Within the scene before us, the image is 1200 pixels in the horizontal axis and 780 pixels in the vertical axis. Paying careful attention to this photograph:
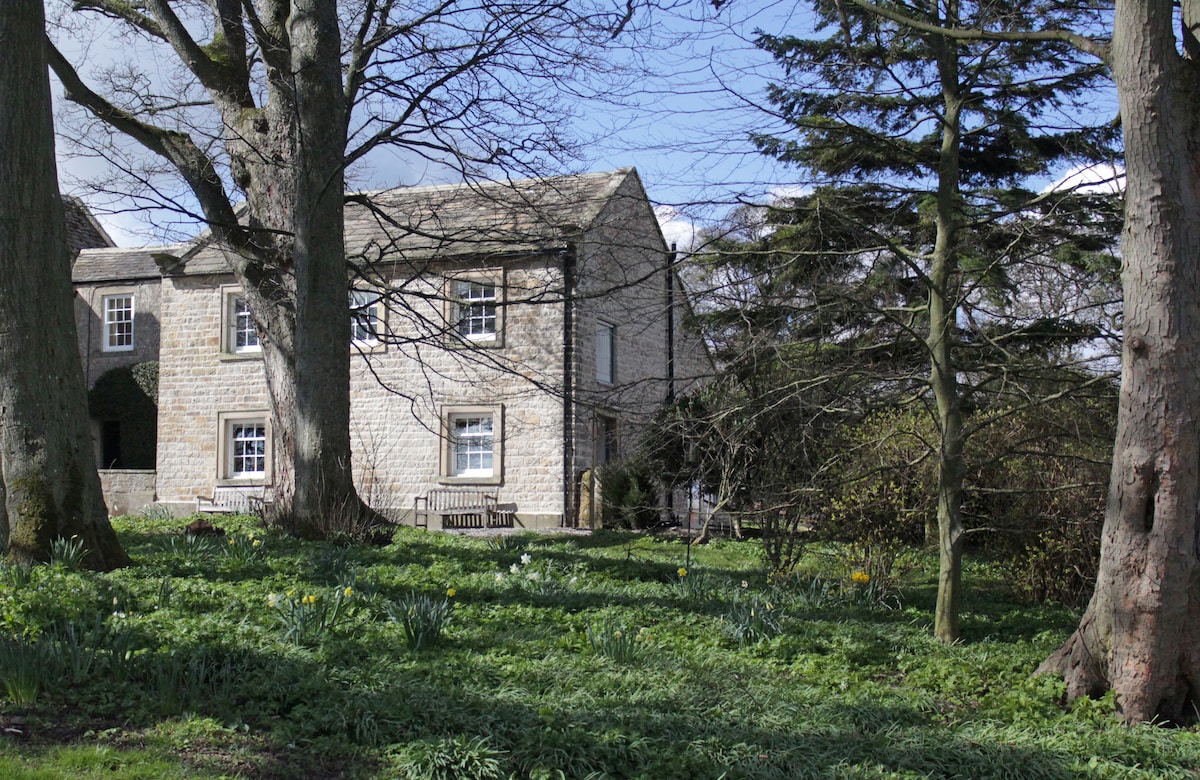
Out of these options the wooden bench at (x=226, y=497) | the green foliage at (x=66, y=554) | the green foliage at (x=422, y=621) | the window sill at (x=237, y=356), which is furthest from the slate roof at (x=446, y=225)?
the green foliage at (x=66, y=554)

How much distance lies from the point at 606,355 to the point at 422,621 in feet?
57.1

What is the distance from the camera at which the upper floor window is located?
24.6 metres

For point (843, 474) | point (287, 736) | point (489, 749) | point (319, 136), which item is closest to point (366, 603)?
point (287, 736)

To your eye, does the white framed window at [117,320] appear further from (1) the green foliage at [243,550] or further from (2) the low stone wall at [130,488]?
(1) the green foliage at [243,550]

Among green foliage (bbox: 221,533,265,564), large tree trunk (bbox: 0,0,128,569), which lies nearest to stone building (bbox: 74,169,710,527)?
green foliage (bbox: 221,533,265,564)

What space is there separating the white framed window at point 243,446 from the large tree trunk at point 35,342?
16.3m

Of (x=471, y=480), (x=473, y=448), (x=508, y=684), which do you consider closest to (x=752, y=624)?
(x=508, y=684)

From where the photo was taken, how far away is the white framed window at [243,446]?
24172 mm

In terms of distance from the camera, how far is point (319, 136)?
11.8m

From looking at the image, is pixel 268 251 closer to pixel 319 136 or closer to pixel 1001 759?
pixel 319 136

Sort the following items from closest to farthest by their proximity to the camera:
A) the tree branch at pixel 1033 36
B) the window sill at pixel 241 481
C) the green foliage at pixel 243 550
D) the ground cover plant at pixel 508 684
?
the ground cover plant at pixel 508 684 < the tree branch at pixel 1033 36 < the green foliage at pixel 243 550 < the window sill at pixel 241 481

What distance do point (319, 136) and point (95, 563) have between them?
18.4 feet

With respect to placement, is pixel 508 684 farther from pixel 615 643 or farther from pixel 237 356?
pixel 237 356

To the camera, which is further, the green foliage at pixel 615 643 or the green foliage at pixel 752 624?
the green foliage at pixel 752 624
